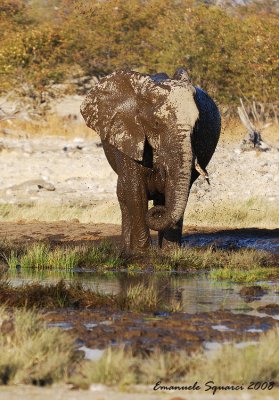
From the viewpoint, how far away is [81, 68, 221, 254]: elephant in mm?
14742

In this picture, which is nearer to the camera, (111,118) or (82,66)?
(111,118)

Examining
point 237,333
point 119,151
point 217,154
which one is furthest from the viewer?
point 217,154

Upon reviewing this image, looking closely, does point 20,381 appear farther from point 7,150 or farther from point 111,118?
point 7,150

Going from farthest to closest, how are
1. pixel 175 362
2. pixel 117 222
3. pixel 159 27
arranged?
pixel 159 27
pixel 117 222
pixel 175 362

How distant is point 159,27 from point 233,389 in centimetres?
3949

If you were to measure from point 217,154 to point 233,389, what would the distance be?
24.3 meters

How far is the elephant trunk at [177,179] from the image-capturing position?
14.7 meters

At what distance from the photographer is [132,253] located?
1598cm

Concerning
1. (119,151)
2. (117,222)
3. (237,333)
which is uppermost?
(237,333)

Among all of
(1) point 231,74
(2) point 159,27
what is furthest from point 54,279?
(2) point 159,27

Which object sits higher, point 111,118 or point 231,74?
point 111,118

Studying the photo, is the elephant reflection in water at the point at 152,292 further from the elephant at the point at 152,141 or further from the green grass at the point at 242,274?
the elephant at the point at 152,141

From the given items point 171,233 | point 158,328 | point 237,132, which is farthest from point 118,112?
point 237,132

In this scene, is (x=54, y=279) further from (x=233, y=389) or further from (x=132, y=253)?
(x=233, y=389)
